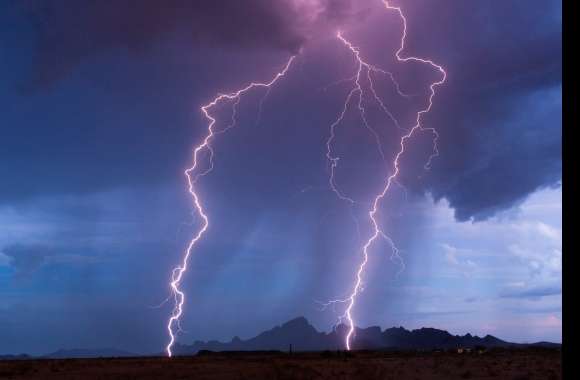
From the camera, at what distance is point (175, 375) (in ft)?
107

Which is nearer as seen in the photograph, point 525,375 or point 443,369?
point 525,375

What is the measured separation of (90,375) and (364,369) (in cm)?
1382

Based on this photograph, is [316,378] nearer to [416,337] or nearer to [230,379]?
[230,379]
